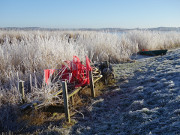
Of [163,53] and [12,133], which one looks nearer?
[12,133]

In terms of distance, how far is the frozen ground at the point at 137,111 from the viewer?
8.70 feet

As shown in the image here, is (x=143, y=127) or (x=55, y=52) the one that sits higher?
(x=55, y=52)

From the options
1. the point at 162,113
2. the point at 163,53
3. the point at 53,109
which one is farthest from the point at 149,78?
the point at 163,53

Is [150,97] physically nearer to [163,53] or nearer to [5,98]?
[5,98]

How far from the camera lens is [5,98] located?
3.17 m

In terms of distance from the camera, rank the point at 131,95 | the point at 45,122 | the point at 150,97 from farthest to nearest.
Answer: the point at 131,95, the point at 150,97, the point at 45,122

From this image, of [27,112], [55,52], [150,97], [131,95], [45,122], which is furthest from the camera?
[55,52]

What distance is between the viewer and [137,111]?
3125 millimetres

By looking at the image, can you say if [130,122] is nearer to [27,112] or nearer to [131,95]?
[131,95]

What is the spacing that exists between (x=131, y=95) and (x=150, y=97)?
48cm

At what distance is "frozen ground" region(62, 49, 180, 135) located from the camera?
2.65m

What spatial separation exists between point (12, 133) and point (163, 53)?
331 inches

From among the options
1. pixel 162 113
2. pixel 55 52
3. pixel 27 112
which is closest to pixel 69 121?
pixel 27 112

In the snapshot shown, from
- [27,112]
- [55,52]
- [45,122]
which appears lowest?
[45,122]
